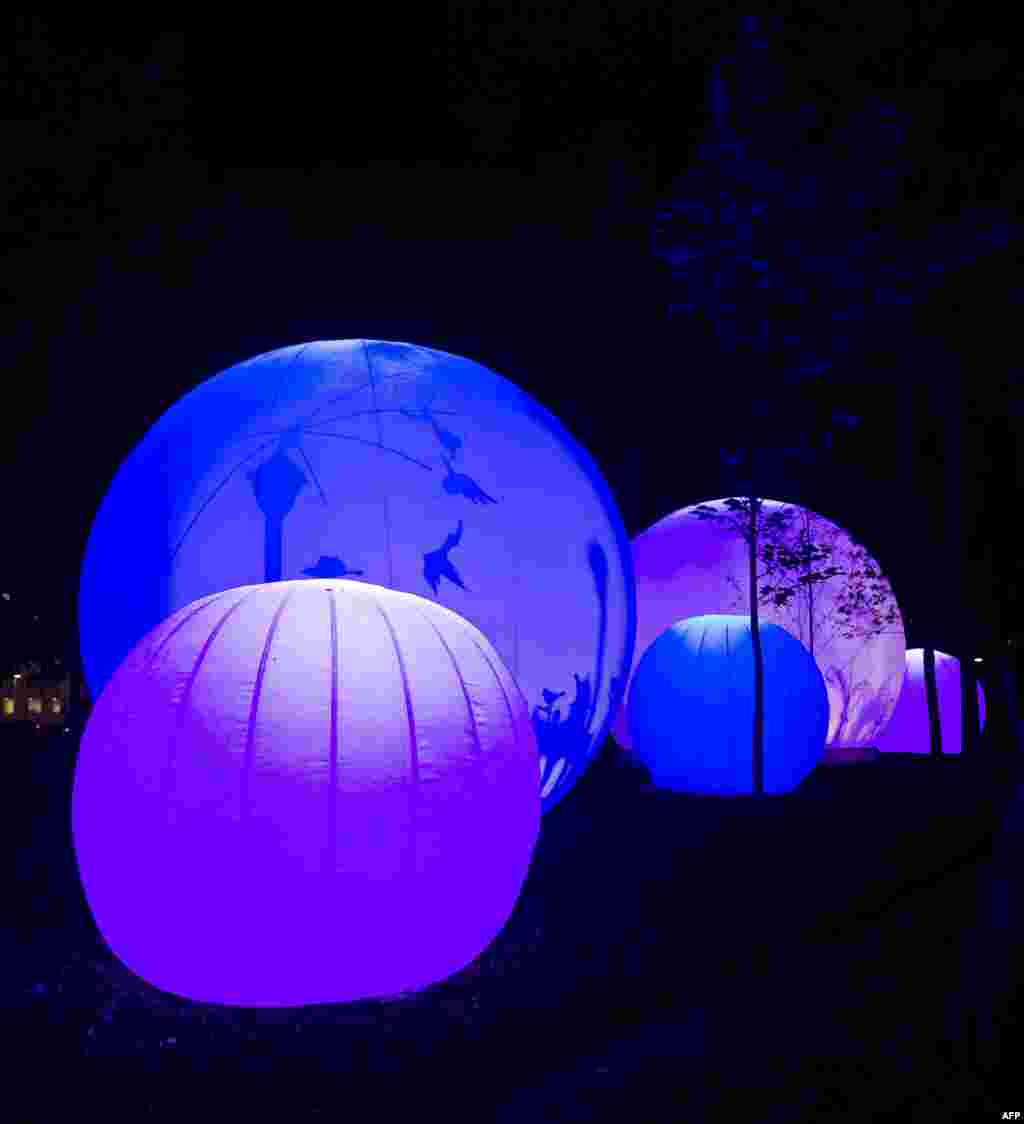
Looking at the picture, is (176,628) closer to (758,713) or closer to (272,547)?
(272,547)

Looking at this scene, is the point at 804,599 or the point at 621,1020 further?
the point at 804,599

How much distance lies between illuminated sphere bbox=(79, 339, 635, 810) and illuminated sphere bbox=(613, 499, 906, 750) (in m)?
5.70

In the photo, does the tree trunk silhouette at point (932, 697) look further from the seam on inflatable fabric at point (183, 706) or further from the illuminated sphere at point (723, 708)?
the seam on inflatable fabric at point (183, 706)

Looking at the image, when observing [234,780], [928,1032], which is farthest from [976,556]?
[234,780]

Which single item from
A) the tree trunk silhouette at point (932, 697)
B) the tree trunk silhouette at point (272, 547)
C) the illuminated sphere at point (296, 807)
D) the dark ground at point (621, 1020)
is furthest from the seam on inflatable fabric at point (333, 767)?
the tree trunk silhouette at point (932, 697)

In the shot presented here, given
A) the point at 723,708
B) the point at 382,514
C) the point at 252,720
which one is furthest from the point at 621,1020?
the point at 723,708

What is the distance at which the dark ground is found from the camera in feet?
10.6

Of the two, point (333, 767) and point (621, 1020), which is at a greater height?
point (333, 767)

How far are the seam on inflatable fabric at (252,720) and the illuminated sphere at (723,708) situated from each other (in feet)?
21.6

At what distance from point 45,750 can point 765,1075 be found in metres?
A: 15.6

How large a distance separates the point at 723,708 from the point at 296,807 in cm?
685

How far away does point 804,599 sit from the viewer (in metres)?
13.4

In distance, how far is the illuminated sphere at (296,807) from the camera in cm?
363

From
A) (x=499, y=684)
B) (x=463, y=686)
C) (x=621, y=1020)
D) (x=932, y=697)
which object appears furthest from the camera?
(x=932, y=697)
